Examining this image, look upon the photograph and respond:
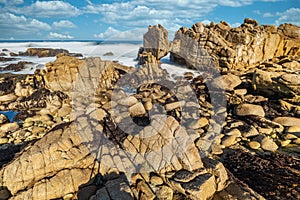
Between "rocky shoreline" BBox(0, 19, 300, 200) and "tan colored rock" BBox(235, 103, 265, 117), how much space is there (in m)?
0.05

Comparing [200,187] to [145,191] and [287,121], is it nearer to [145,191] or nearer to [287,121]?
[145,191]

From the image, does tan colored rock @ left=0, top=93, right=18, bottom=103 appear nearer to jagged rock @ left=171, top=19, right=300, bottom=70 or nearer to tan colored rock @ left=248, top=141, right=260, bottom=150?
jagged rock @ left=171, top=19, right=300, bottom=70

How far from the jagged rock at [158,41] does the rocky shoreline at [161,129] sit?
1534 mm

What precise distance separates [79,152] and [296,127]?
310 inches

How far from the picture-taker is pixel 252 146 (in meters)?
7.58

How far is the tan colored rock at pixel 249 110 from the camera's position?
9.50 m

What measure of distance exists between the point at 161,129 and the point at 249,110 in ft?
17.3

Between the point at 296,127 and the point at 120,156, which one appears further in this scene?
the point at 296,127

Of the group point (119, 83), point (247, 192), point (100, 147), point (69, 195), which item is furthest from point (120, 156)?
point (119, 83)

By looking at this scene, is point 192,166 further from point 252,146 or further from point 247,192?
point 252,146

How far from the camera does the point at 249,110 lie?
9.58m

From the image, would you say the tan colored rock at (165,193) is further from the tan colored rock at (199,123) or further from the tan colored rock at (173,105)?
the tan colored rock at (173,105)

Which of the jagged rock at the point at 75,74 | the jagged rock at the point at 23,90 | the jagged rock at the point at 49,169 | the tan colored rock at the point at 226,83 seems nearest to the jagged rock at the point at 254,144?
the tan colored rock at the point at 226,83

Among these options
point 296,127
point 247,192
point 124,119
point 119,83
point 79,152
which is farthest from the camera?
point 119,83
